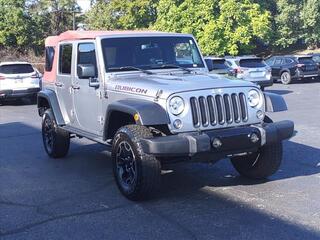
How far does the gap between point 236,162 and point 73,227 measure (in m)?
2.68

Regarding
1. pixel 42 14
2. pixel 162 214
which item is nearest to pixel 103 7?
pixel 42 14

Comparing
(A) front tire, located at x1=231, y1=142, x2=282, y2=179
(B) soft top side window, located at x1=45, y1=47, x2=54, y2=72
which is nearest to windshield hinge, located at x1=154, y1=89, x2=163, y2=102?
(A) front tire, located at x1=231, y1=142, x2=282, y2=179

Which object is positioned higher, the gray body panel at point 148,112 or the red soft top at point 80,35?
the red soft top at point 80,35

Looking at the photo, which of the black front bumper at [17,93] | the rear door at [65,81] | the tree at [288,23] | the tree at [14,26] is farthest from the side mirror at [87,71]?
the tree at [288,23]

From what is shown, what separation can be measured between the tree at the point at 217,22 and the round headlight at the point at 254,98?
1190 inches

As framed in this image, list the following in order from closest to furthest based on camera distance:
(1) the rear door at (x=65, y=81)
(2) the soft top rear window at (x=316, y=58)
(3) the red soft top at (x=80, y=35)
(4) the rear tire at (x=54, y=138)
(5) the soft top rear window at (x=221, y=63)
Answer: (3) the red soft top at (x=80, y=35), (1) the rear door at (x=65, y=81), (4) the rear tire at (x=54, y=138), (5) the soft top rear window at (x=221, y=63), (2) the soft top rear window at (x=316, y=58)

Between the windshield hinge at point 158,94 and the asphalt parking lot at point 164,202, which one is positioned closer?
the asphalt parking lot at point 164,202

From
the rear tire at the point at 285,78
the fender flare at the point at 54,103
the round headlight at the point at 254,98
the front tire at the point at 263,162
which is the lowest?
the rear tire at the point at 285,78

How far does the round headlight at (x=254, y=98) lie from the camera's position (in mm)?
5930

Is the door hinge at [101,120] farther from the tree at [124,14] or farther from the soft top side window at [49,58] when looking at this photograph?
the tree at [124,14]

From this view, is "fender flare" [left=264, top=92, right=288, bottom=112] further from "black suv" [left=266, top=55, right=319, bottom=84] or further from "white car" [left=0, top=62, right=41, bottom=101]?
"black suv" [left=266, top=55, right=319, bottom=84]

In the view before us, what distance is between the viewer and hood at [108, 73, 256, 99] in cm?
564

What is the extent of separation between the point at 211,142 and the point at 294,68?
72.8 feet

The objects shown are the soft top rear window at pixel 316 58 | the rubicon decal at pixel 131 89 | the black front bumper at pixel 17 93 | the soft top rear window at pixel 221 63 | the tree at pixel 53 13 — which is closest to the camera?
the rubicon decal at pixel 131 89
